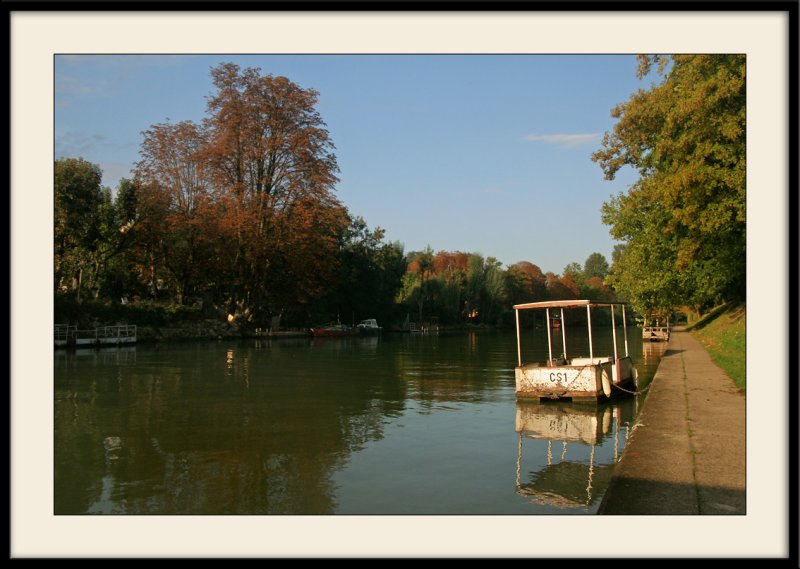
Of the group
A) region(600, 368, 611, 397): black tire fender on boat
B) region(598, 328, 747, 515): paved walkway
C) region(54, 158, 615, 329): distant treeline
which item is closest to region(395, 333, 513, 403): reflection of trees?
region(600, 368, 611, 397): black tire fender on boat

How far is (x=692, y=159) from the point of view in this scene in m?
21.1

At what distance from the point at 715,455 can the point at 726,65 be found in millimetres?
15410

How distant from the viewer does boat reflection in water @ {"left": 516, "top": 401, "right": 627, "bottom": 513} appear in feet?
29.2

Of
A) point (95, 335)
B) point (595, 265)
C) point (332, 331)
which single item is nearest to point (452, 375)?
point (95, 335)

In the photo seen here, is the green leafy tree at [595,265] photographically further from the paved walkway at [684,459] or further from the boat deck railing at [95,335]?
the paved walkway at [684,459]

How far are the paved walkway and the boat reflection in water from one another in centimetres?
61

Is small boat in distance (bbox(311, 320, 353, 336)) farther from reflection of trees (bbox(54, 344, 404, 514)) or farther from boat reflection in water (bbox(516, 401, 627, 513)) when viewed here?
boat reflection in water (bbox(516, 401, 627, 513))

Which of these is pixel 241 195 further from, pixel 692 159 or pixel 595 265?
pixel 595 265

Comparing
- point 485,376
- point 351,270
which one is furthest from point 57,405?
point 351,270

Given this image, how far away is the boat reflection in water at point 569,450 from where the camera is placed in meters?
8.90

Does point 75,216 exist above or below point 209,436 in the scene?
above

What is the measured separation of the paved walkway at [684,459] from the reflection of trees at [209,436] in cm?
375

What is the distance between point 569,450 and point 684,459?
305 cm
